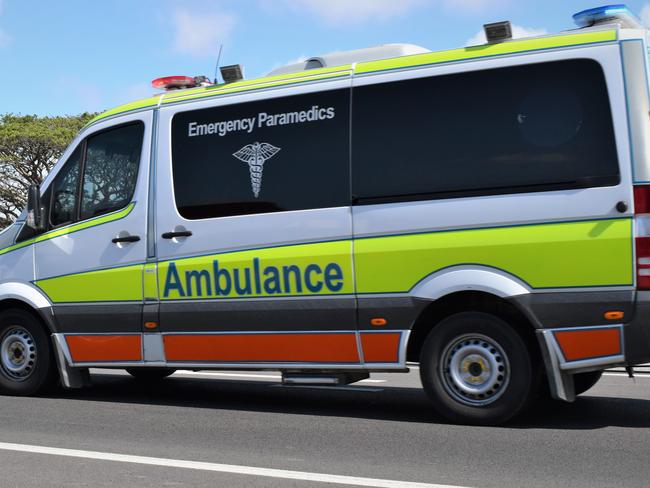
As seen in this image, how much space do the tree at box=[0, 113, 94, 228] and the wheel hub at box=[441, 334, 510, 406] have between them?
39.4m

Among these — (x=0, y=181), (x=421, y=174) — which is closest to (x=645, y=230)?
(x=421, y=174)

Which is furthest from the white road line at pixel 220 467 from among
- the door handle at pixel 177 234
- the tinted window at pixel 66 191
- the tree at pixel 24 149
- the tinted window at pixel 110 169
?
the tree at pixel 24 149

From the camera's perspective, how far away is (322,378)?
23.8ft

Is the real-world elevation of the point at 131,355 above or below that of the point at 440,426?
Result: above

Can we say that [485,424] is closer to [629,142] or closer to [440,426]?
[440,426]

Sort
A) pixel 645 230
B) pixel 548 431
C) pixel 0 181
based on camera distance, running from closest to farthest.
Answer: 1. pixel 645 230
2. pixel 548 431
3. pixel 0 181

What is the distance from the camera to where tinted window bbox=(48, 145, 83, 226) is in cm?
856

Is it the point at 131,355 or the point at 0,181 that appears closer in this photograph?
the point at 131,355

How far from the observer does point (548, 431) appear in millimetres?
6438

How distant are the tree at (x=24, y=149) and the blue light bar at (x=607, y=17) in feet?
130

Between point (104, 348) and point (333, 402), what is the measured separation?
2.06m

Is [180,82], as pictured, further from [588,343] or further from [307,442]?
[588,343]

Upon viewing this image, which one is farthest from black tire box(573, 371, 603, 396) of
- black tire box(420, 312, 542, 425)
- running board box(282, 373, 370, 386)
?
running board box(282, 373, 370, 386)

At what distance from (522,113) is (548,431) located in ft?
7.18
